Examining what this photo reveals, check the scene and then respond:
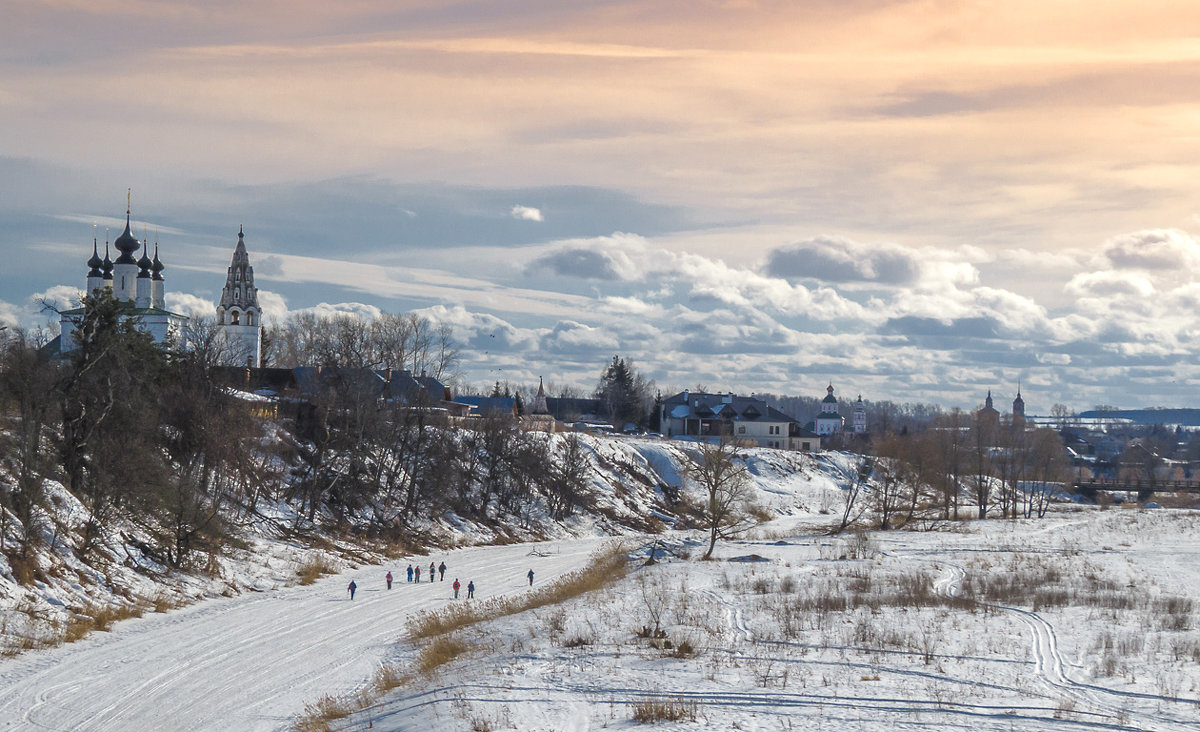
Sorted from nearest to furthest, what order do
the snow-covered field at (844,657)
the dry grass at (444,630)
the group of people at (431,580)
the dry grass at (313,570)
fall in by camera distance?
the snow-covered field at (844,657) < the dry grass at (444,630) < the group of people at (431,580) < the dry grass at (313,570)

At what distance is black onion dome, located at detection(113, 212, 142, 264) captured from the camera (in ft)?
369

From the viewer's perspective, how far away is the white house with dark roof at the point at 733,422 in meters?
147

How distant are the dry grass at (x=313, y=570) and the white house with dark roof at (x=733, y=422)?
310 feet

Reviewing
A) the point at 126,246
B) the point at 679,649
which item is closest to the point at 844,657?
A: the point at 679,649

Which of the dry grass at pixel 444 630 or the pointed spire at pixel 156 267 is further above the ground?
the pointed spire at pixel 156 267

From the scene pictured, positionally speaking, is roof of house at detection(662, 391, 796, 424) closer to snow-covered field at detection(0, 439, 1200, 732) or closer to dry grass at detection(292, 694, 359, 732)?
snow-covered field at detection(0, 439, 1200, 732)

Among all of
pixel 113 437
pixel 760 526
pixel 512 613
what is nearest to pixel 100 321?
pixel 113 437

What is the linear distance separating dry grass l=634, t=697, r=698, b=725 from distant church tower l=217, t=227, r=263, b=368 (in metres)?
112

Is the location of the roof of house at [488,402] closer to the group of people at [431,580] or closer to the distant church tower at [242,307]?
the distant church tower at [242,307]

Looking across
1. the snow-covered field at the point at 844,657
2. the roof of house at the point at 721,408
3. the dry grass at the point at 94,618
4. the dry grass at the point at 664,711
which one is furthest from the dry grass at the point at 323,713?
the roof of house at the point at 721,408

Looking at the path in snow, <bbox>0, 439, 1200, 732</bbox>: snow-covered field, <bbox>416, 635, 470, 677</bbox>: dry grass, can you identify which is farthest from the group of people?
<bbox>416, 635, 470, 677</bbox>: dry grass

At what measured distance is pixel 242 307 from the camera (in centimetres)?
12681

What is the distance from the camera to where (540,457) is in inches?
3435

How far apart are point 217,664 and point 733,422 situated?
120620 mm
